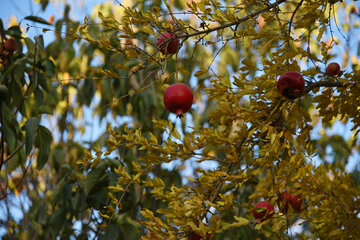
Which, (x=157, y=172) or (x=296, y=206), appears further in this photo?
(x=157, y=172)

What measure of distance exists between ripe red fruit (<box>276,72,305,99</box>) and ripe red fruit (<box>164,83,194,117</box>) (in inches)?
13.5

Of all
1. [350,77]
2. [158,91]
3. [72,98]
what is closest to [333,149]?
[158,91]

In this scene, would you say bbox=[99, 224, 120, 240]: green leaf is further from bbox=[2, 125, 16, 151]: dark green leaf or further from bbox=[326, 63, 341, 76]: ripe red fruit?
bbox=[326, 63, 341, 76]: ripe red fruit

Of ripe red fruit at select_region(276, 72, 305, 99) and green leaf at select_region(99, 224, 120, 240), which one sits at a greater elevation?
ripe red fruit at select_region(276, 72, 305, 99)

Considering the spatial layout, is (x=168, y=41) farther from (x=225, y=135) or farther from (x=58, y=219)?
(x=58, y=219)

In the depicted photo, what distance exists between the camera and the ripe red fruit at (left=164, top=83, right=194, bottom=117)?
1578mm

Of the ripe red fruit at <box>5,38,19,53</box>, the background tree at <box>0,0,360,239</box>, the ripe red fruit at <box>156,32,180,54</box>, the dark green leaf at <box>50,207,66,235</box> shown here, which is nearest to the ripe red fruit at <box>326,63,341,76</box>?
the background tree at <box>0,0,360,239</box>

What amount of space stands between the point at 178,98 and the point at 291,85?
0.41 m

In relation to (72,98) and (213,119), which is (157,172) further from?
(72,98)

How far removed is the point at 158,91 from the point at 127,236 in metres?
1.68

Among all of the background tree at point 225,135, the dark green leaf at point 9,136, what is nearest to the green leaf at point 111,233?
the background tree at point 225,135

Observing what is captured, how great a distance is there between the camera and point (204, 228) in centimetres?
145

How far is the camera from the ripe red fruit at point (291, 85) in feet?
4.89

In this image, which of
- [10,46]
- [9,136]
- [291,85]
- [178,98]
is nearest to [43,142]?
[9,136]
